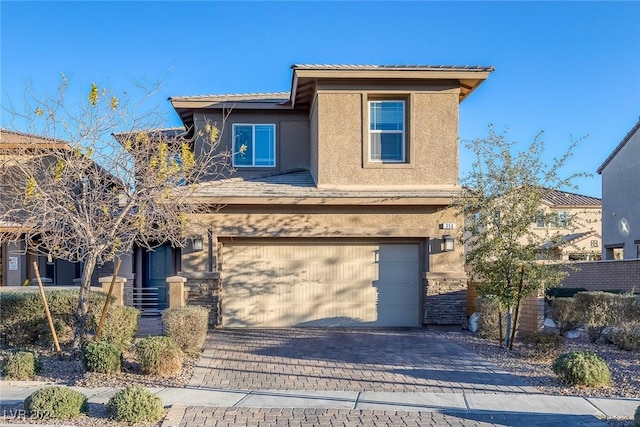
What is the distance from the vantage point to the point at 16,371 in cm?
841

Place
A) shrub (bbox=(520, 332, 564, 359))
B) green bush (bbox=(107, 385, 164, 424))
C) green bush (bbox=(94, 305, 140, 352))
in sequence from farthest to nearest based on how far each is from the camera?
shrub (bbox=(520, 332, 564, 359))
green bush (bbox=(94, 305, 140, 352))
green bush (bbox=(107, 385, 164, 424))

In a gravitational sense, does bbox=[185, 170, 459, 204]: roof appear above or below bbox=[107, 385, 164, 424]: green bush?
above

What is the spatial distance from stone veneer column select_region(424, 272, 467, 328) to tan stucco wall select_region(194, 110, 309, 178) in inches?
190

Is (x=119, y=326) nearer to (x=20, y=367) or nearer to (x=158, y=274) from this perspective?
(x=20, y=367)

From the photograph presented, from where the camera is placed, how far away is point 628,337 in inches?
441

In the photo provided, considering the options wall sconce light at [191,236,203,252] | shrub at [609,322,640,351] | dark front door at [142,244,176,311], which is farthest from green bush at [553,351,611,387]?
dark front door at [142,244,176,311]

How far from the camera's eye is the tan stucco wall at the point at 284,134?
15758mm

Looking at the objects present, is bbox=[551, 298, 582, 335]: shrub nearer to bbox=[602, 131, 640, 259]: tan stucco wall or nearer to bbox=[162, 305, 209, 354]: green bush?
bbox=[162, 305, 209, 354]: green bush

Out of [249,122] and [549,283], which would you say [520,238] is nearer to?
[549,283]

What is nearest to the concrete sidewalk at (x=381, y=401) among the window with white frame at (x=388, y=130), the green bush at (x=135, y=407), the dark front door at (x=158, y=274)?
the green bush at (x=135, y=407)

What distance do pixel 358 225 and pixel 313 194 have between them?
55.3 inches

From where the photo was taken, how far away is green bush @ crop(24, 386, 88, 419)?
6.54 m

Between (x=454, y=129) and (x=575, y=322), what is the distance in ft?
17.6

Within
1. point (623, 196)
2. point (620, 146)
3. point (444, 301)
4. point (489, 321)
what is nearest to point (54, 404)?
point (489, 321)
